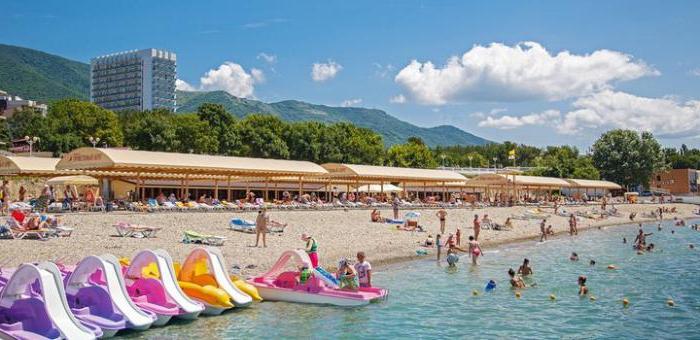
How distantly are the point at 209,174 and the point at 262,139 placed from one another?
3368 centimetres

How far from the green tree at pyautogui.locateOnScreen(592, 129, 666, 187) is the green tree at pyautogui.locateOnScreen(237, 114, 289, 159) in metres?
54.7

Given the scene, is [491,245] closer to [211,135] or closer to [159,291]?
[159,291]

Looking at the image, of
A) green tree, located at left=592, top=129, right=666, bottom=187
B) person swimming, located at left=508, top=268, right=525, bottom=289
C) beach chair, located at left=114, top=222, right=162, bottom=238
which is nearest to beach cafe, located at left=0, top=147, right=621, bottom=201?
beach chair, located at left=114, top=222, right=162, bottom=238

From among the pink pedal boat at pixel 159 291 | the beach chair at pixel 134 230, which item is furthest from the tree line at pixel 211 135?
the pink pedal boat at pixel 159 291

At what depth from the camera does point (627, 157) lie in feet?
330

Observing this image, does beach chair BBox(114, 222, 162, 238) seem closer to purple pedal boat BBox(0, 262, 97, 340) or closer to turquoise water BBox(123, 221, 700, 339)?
turquoise water BBox(123, 221, 700, 339)

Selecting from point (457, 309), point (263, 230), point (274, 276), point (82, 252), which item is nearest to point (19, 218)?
point (82, 252)

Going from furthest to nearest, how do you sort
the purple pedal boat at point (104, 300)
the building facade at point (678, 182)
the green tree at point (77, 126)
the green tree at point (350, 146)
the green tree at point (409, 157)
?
the building facade at point (678, 182) < the green tree at point (409, 157) < the green tree at point (350, 146) < the green tree at point (77, 126) < the purple pedal boat at point (104, 300)

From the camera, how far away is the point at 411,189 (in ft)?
241

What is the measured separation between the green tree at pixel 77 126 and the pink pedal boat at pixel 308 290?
6182cm

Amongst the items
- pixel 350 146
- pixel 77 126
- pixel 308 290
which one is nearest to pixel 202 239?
pixel 308 290

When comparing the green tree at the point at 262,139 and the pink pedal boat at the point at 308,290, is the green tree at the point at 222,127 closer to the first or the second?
the green tree at the point at 262,139

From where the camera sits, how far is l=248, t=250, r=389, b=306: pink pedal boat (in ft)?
48.9

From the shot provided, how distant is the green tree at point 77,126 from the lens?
69.9m
